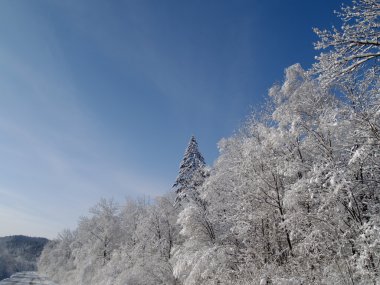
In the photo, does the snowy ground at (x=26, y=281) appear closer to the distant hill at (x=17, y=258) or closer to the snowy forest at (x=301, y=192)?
the distant hill at (x=17, y=258)

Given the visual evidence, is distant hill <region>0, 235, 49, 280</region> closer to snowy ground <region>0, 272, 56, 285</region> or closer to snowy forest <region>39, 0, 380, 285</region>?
snowy ground <region>0, 272, 56, 285</region>

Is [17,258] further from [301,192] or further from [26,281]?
[301,192]

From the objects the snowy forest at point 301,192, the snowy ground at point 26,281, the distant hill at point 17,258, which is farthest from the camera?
the distant hill at point 17,258

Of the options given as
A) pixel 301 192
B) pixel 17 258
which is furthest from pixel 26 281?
pixel 301 192

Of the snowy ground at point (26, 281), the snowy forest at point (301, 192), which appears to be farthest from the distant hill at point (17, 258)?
the snowy forest at point (301, 192)

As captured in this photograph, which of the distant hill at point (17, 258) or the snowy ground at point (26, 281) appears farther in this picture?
the distant hill at point (17, 258)

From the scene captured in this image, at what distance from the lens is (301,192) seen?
10461mm

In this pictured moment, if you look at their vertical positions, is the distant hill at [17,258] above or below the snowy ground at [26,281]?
above

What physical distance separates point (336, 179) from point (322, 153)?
14.1ft

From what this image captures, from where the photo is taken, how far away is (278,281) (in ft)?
32.9

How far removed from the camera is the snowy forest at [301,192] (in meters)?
6.94

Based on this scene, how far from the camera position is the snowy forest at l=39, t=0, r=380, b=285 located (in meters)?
6.94

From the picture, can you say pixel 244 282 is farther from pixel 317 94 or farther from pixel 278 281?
pixel 317 94

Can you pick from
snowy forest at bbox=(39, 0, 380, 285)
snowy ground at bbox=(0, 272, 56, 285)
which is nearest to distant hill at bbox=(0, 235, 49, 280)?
snowy ground at bbox=(0, 272, 56, 285)
